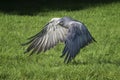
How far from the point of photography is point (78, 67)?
5969 mm

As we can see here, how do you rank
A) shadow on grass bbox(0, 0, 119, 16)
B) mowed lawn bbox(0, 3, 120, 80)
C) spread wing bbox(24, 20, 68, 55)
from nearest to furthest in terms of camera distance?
spread wing bbox(24, 20, 68, 55)
mowed lawn bbox(0, 3, 120, 80)
shadow on grass bbox(0, 0, 119, 16)

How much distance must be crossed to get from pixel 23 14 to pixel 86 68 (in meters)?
7.28

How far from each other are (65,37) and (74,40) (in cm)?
14

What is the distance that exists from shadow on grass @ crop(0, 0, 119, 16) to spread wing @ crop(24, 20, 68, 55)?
283 inches

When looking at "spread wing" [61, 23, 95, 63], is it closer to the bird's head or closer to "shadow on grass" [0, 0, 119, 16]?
the bird's head

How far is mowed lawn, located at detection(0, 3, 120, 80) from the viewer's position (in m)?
5.68

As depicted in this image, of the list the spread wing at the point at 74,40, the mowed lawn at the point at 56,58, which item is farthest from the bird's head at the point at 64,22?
the mowed lawn at the point at 56,58

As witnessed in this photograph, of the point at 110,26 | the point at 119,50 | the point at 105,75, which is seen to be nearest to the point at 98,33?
the point at 110,26

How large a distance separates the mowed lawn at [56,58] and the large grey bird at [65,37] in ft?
1.14

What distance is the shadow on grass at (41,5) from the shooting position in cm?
1363

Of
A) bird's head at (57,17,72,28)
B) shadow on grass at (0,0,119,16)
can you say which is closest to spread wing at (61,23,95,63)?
bird's head at (57,17,72,28)

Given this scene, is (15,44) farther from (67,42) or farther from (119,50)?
(67,42)

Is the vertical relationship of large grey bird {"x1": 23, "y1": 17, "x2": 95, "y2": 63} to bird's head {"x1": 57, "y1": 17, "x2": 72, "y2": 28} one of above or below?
below

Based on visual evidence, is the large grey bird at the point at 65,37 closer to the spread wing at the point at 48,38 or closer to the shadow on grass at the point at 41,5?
the spread wing at the point at 48,38
